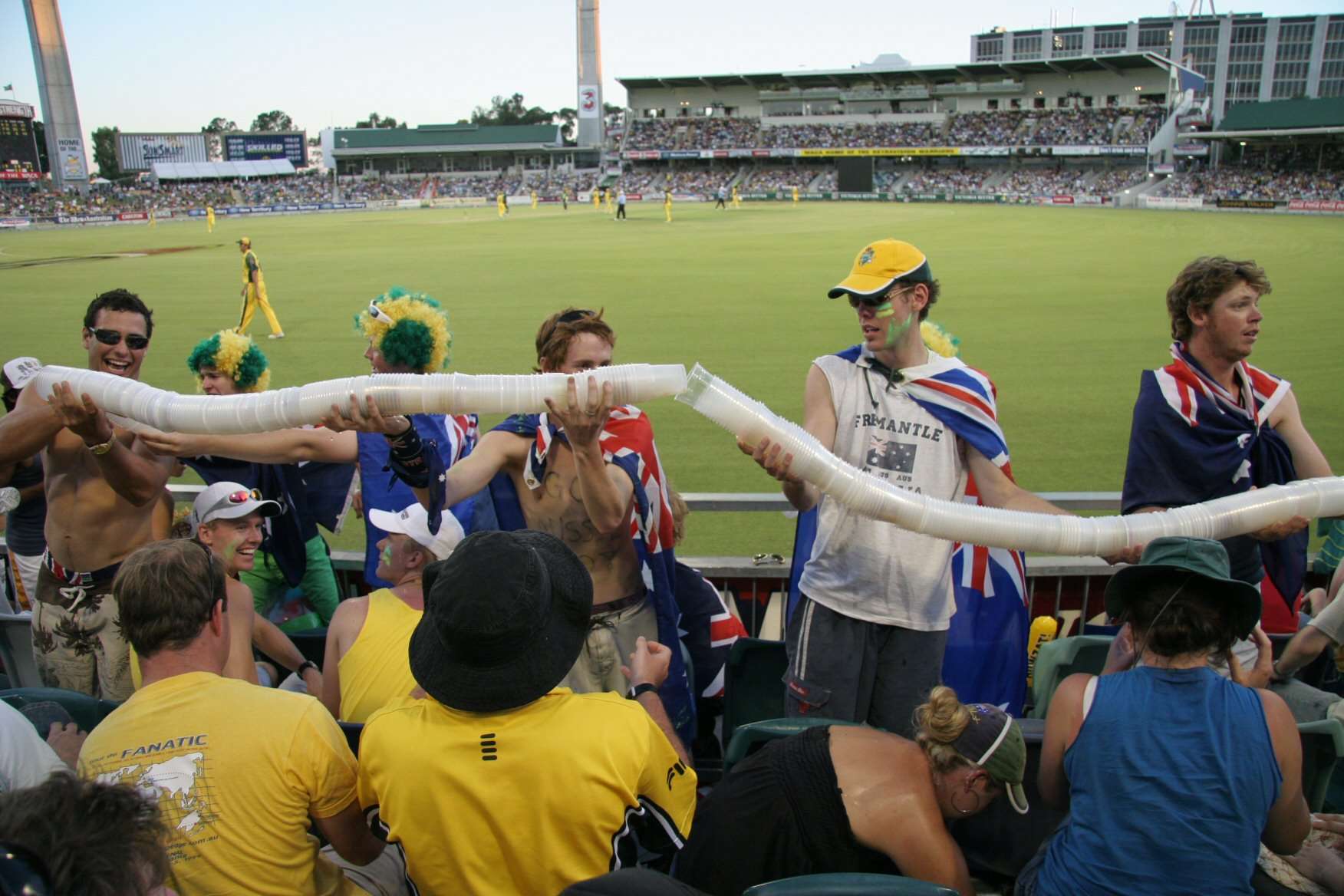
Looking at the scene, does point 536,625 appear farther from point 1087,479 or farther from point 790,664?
point 1087,479

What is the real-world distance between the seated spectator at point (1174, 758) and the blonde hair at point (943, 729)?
24 centimetres

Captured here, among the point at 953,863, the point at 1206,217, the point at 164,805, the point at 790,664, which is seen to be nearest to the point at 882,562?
the point at 790,664

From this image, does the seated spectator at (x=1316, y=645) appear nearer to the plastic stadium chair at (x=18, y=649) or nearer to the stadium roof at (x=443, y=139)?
the plastic stadium chair at (x=18, y=649)

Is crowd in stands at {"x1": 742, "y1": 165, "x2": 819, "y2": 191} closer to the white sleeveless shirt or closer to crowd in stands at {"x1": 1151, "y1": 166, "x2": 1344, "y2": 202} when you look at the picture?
crowd in stands at {"x1": 1151, "y1": 166, "x2": 1344, "y2": 202}

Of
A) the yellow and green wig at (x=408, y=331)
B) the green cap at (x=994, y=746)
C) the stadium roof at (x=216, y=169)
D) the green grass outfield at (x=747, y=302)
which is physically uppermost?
the stadium roof at (x=216, y=169)

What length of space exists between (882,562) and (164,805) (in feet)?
6.89

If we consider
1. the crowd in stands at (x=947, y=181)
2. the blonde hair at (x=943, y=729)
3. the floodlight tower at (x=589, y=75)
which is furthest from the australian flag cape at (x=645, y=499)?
the floodlight tower at (x=589, y=75)

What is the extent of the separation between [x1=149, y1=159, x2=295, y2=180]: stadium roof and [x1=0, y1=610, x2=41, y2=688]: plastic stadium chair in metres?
105

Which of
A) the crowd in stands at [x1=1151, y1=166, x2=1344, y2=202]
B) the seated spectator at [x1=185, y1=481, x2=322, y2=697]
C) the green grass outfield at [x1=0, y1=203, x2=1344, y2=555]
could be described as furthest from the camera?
the crowd in stands at [x1=1151, y1=166, x2=1344, y2=202]

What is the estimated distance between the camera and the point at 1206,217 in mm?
37625

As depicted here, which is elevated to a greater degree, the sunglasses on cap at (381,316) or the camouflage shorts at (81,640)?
the sunglasses on cap at (381,316)

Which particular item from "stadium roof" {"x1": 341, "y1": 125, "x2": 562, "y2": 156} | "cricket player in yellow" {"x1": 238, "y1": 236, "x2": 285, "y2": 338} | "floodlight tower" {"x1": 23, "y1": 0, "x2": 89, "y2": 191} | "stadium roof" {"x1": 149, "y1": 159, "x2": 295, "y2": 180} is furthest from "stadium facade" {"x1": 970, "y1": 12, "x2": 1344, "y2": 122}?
"cricket player in yellow" {"x1": 238, "y1": 236, "x2": 285, "y2": 338}

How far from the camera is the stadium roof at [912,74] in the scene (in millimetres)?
67125

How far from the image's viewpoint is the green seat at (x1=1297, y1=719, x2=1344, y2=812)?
96.3 inches
